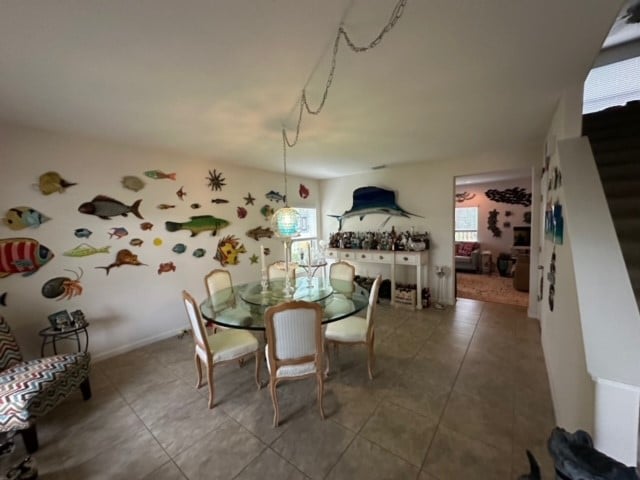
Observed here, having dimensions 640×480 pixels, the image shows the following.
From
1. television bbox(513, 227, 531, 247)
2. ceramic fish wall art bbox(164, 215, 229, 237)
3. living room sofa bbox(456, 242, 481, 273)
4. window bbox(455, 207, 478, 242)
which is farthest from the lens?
window bbox(455, 207, 478, 242)

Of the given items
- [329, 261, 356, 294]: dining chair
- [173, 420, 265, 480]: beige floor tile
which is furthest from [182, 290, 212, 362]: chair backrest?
[329, 261, 356, 294]: dining chair

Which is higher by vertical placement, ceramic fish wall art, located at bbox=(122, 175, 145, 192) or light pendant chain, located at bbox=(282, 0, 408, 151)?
light pendant chain, located at bbox=(282, 0, 408, 151)

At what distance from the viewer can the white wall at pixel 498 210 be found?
251 inches

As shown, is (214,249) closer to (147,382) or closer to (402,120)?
(147,382)

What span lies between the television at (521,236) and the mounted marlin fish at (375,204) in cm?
388

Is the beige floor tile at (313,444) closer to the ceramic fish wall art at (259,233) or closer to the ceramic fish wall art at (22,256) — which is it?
the ceramic fish wall art at (22,256)

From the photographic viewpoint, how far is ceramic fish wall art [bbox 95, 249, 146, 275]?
2.83 m

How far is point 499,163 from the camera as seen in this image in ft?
11.9

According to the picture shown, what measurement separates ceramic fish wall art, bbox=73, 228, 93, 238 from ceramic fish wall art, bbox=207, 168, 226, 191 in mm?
1496

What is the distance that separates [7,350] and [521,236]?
346 inches

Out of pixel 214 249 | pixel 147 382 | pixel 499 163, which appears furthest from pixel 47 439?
pixel 499 163

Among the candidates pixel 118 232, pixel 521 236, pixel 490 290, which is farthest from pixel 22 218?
pixel 521 236

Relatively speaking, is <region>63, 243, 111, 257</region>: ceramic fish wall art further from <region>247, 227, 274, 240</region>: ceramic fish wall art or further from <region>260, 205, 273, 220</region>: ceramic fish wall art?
<region>260, 205, 273, 220</region>: ceramic fish wall art

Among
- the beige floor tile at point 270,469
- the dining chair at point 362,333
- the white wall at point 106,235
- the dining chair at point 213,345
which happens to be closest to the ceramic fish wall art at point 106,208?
the white wall at point 106,235
